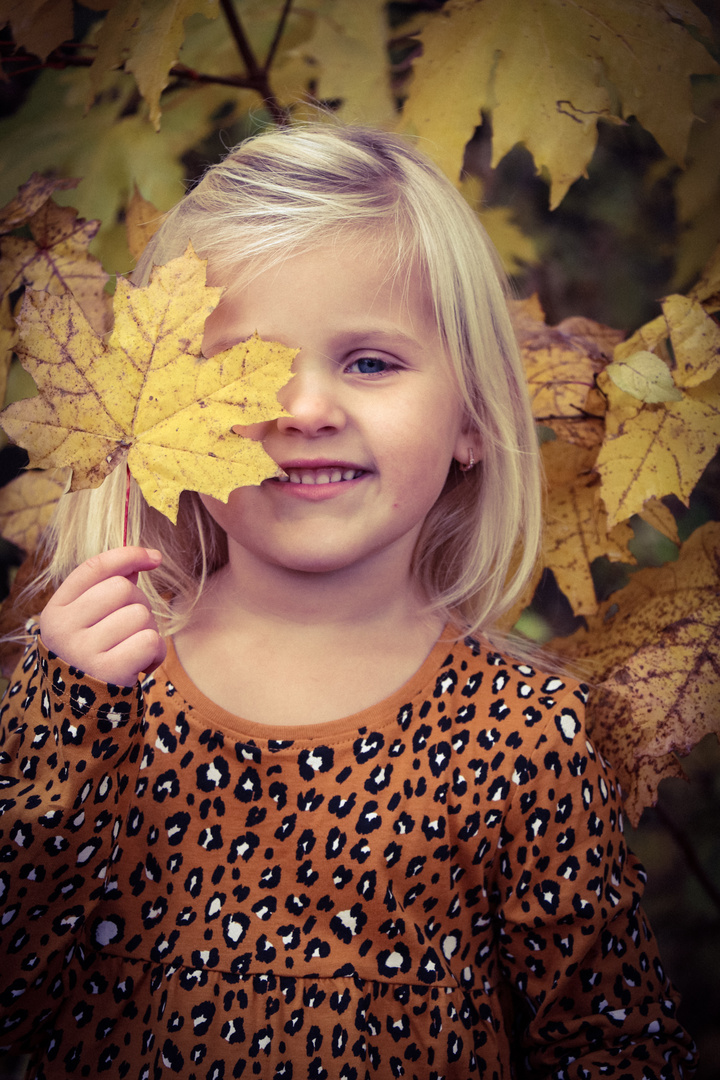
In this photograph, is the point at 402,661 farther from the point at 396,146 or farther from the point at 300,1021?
the point at 396,146

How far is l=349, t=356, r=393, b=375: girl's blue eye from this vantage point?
3.35 ft

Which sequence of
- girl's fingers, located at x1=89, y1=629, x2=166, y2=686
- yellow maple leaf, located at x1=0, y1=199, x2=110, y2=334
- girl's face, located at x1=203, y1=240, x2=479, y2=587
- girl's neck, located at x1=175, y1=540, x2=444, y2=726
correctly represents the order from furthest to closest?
1. yellow maple leaf, located at x1=0, y1=199, x2=110, y2=334
2. girl's neck, located at x1=175, y1=540, x2=444, y2=726
3. girl's face, located at x1=203, y1=240, x2=479, y2=587
4. girl's fingers, located at x1=89, y1=629, x2=166, y2=686

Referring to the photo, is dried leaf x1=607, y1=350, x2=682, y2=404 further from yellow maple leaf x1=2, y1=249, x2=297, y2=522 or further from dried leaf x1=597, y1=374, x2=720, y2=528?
yellow maple leaf x1=2, y1=249, x2=297, y2=522

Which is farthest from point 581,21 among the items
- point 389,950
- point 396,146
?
point 389,950

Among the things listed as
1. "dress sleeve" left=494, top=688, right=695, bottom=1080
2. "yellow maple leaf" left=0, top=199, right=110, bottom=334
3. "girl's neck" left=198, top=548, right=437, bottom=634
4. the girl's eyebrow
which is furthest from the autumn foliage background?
"girl's neck" left=198, top=548, right=437, bottom=634

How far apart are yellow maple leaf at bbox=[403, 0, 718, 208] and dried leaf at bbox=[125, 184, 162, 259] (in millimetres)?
459

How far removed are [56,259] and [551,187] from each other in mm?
736

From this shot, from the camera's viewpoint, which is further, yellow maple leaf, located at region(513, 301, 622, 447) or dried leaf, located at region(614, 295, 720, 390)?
yellow maple leaf, located at region(513, 301, 622, 447)

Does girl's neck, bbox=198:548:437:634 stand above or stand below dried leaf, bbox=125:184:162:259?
below

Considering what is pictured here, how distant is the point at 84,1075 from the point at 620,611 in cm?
101

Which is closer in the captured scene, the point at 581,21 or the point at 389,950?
the point at 389,950

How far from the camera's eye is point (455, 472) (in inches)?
53.2

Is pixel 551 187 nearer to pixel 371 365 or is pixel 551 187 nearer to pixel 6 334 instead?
pixel 371 365

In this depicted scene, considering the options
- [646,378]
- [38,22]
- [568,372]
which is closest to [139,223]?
[38,22]
